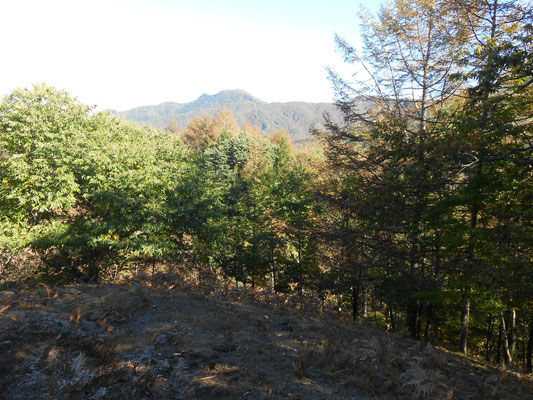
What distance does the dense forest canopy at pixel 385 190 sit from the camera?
8.62m

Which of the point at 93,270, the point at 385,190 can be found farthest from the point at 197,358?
the point at 93,270

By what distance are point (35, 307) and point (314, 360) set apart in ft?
22.2

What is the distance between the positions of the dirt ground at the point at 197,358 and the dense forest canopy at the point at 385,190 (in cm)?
412

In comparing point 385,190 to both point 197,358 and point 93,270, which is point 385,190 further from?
point 93,270

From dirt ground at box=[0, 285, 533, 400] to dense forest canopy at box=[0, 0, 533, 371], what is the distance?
412 centimetres

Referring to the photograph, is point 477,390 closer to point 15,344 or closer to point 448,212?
point 448,212

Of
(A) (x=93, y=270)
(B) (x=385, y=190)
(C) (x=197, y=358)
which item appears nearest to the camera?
(C) (x=197, y=358)

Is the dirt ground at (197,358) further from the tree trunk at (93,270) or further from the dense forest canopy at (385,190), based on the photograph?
the tree trunk at (93,270)

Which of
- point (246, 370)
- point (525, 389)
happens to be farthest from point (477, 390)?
point (246, 370)

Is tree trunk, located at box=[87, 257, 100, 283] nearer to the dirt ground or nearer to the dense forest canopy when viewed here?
the dense forest canopy

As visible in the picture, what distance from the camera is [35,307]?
684 centimetres

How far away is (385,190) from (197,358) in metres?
8.77

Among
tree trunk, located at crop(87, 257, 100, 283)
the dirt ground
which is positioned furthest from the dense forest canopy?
the dirt ground

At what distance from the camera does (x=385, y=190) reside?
10.9 meters
